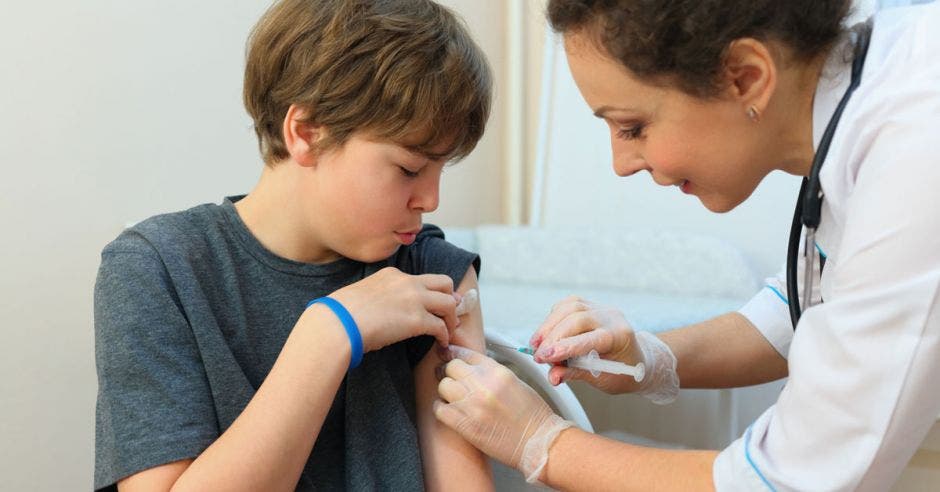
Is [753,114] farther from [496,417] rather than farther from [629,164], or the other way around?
[496,417]

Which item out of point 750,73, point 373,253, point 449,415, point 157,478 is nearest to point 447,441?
point 449,415

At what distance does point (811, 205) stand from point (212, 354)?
2.64 feet

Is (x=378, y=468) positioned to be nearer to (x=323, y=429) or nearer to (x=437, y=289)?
(x=323, y=429)

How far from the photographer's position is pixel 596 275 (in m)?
2.52

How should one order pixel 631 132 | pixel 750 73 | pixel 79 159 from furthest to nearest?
pixel 79 159, pixel 631 132, pixel 750 73

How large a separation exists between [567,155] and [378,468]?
1.65 metres

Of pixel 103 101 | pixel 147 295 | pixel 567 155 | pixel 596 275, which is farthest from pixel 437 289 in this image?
pixel 567 155

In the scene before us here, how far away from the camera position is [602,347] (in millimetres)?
1370

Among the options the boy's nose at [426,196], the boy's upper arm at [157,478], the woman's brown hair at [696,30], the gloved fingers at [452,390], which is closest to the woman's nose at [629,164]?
the woman's brown hair at [696,30]

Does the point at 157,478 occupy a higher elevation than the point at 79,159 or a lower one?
lower

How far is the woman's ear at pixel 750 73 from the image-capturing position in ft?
3.52

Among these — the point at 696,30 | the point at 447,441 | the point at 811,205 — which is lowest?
the point at 447,441

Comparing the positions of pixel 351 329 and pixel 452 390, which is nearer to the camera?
pixel 351 329

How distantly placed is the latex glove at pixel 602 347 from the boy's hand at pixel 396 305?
175 millimetres
